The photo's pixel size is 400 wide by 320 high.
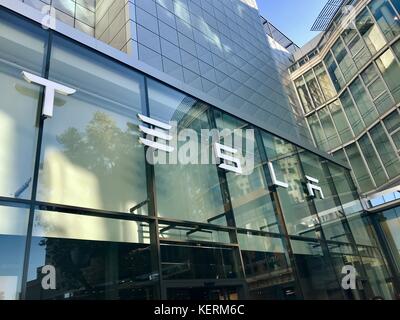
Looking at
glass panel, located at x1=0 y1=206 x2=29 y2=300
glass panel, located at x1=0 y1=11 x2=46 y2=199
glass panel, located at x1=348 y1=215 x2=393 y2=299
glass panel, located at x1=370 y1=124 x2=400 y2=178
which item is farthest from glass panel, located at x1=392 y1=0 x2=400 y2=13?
glass panel, located at x1=0 y1=206 x2=29 y2=300

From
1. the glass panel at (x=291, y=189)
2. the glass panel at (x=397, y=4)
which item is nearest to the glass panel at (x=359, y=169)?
the glass panel at (x=397, y=4)

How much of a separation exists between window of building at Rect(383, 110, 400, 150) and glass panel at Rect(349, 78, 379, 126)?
1.27 metres

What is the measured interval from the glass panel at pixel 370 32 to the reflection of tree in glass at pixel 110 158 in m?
23.2

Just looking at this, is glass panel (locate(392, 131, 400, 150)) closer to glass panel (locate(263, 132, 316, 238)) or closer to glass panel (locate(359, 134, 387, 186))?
glass panel (locate(359, 134, 387, 186))

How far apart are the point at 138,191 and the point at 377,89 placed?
76.1ft

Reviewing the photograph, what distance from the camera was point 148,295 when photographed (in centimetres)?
571

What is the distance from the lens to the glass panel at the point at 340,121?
26875 millimetres

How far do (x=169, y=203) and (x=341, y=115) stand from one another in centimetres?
2554

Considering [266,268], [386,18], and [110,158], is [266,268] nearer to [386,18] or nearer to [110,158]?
[110,158]

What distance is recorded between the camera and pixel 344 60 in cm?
2728

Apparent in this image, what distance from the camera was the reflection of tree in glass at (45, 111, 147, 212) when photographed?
6066 mm

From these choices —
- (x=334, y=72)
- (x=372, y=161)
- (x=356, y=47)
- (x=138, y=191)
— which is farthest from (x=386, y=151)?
(x=138, y=191)

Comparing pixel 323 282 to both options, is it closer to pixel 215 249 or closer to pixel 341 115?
pixel 215 249

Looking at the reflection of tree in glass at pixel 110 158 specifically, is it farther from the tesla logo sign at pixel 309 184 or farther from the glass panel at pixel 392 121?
the glass panel at pixel 392 121
